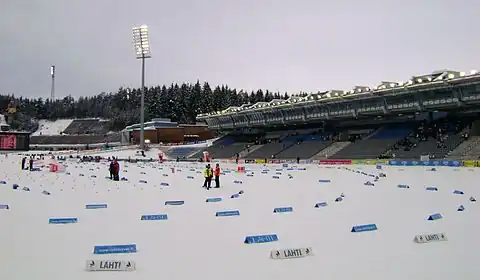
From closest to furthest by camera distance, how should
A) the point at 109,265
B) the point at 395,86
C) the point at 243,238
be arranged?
the point at 109,265
the point at 243,238
the point at 395,86

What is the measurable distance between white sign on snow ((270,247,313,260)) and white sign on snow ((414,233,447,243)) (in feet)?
7.48

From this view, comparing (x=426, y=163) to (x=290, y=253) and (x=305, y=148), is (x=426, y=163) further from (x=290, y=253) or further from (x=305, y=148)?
(x=290, y=253)

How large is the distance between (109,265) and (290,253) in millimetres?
2844

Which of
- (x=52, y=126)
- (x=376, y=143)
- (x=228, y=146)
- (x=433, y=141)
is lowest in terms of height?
(x=228, y=146)

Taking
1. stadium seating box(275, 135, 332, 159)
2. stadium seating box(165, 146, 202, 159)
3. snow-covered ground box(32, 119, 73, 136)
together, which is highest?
snow-covered ground box(32, 119, 73, 136)

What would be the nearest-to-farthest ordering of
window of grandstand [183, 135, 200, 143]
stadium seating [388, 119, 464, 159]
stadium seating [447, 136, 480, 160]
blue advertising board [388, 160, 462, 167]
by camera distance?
1. blue advertising board [388, 160, 462, 167]
2. stadium seating [447, 136, 480, 160]
3. stadium seating [388, 119, 464, 159]
4. window of grandstand [183, 135, 200, 143]

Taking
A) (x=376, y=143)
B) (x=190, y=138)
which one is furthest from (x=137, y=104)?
(x=376, y=143)

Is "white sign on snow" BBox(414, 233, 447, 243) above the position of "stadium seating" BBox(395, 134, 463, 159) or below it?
below

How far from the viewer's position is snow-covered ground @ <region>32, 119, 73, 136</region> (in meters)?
156

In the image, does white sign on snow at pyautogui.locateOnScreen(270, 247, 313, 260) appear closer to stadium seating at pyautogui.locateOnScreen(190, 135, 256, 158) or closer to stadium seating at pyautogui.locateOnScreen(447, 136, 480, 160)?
stadium seating at pyautogui.locateOnScreen(447, 136, 480, 160)

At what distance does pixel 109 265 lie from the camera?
20.6 ft

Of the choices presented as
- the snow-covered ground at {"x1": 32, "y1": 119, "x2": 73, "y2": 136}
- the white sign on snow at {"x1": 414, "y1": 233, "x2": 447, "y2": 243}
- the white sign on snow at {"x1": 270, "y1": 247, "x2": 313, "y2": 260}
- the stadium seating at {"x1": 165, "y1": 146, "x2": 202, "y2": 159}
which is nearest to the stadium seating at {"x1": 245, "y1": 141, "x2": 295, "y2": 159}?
the stadium seating at {"x1": 165, "y1": 146, "x2": 202, "y2": 159}

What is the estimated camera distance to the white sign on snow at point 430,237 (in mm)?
8037

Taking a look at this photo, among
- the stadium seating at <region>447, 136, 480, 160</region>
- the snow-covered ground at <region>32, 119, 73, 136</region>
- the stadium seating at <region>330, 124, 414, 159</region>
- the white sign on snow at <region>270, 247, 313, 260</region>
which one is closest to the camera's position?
the white sign on snow at <region>270, 247, 313, 260</region>
